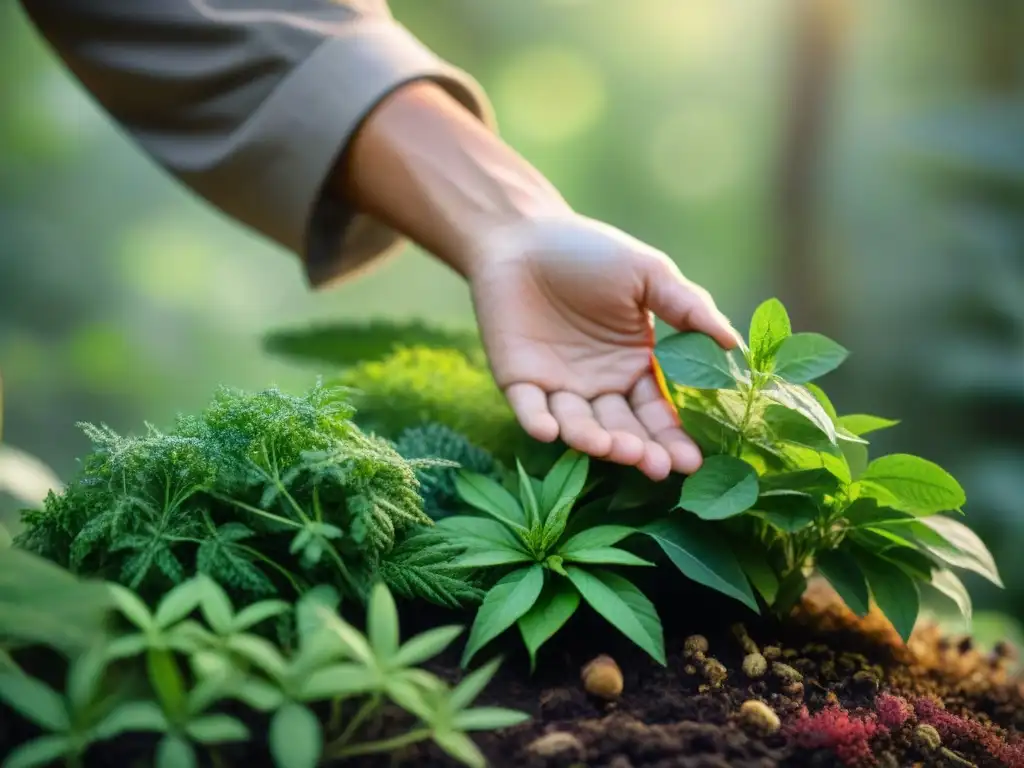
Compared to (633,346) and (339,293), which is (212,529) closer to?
(633,346)

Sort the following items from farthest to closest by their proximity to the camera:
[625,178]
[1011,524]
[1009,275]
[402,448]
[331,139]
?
[625,178]
[1009,275]
[1011,524]
[331,139]
[402,448]

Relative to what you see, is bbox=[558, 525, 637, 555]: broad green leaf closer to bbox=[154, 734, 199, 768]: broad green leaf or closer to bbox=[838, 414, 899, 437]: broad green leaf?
bbox=[838, 414, 899, 437]: broad green leaf

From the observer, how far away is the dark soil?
0.74 metres

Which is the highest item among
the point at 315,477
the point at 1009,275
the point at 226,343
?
the point at 1009,275

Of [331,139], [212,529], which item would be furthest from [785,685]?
[331,139]

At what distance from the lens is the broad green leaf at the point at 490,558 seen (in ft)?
2.88

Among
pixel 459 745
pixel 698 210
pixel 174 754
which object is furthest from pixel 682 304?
pixel 698 210

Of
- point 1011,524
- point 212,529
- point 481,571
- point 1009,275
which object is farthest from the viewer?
point 1009,275

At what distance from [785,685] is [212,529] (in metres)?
0.62

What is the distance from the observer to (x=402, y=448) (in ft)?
3.78

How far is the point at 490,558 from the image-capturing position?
2.93 feet

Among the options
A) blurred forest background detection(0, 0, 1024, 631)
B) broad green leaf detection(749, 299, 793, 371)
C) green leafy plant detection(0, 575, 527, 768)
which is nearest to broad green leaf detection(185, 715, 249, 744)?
green leafy plant detection(0, 575, 527, 768)

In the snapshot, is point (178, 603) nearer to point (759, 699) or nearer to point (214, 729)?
point (214, 729)

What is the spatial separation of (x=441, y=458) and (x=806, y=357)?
477 mm
